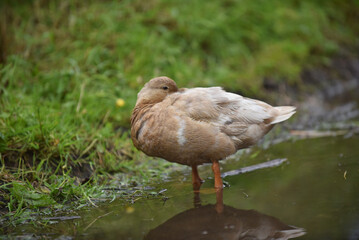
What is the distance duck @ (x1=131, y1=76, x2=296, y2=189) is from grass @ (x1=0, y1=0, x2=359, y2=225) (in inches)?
28.7

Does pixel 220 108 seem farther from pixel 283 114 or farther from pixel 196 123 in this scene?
pixel 283 114

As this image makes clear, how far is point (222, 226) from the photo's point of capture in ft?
11.2

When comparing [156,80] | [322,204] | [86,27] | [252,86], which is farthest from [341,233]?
[86,27]

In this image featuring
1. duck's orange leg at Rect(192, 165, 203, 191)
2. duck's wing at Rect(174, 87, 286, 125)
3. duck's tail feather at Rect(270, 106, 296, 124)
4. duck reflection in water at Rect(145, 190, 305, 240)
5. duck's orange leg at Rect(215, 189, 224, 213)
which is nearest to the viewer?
duck reflection in water at Rect(145, 190, 305, 240)

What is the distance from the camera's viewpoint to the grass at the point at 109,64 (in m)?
4.66

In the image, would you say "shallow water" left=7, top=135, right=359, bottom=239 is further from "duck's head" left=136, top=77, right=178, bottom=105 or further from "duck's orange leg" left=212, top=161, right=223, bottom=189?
"duck's head" left=136, top=77, right=178, bottom=105

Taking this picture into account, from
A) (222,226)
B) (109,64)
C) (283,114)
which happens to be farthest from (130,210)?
(109,64)

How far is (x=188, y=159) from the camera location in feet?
13.8

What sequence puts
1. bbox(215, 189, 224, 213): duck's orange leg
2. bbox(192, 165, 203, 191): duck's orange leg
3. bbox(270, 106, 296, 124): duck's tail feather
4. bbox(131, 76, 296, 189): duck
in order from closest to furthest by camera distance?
bbox(215, 189, 224, 213): duck's orange leg
bbox(131, 76, 296, 189): duck
bbox(192, 165, 203, 191): duck's orange leg
bbox(270, 106, 296, 124): duck's tail feather

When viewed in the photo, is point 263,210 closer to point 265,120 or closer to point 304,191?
point 304,191


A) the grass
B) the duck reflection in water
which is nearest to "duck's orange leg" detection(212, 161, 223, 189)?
the duck reflection in water

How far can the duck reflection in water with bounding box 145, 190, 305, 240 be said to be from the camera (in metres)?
3.22

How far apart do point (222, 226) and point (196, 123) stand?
41.3 inches

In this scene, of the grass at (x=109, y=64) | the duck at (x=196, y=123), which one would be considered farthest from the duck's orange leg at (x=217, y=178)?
the grass at (x=109, y=64)
